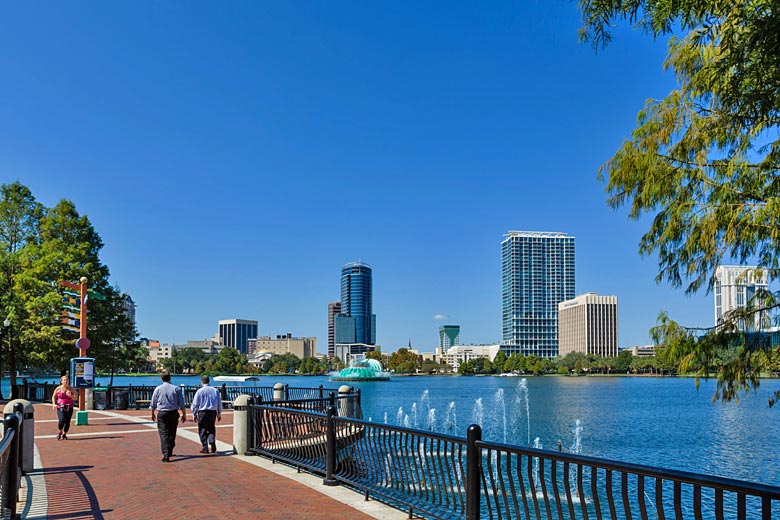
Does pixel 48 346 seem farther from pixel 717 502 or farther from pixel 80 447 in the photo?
pixel 717 502

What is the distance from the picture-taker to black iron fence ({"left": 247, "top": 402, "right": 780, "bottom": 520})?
4.81 m

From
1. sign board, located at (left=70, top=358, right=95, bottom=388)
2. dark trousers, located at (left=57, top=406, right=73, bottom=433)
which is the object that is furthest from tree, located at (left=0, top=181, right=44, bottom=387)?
dark trousers, located at (left=57, top=406, right=73, bottom=433)

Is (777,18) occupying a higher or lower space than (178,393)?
higher

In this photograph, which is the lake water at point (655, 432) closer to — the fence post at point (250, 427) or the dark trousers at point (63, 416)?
the fence post at point (250, 427)

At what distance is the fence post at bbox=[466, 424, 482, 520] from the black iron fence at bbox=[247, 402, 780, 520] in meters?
0.01

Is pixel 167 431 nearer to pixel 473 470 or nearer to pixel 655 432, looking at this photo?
pixel 473 470

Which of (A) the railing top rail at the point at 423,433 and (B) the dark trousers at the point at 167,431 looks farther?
(B) the dark trousers at the point at 167,431

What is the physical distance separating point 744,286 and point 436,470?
14.8 ft

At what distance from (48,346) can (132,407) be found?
7083 mm

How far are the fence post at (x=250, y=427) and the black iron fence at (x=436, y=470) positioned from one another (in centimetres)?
2

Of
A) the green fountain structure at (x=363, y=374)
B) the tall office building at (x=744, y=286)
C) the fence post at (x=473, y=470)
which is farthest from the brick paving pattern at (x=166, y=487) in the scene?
the green fountain structure at (x=363, y=374)

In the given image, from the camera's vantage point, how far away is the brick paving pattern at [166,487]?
860 centimetres

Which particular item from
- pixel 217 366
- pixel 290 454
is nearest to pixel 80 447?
pixel 290 454

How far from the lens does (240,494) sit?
976 cm
